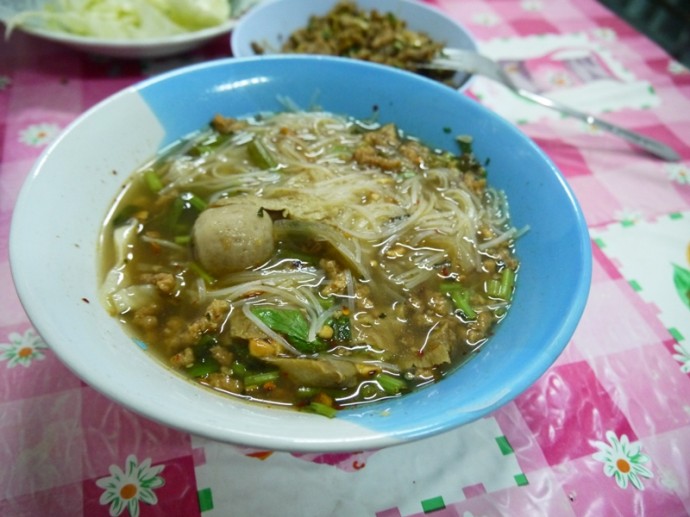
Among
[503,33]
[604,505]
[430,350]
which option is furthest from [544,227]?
[503,33]

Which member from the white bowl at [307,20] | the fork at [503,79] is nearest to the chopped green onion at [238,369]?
the white bowl at [307,20]

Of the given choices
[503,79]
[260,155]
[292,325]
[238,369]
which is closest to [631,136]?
[503,79]

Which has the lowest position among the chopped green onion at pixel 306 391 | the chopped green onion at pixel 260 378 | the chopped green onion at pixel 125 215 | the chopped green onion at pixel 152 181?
the chopped green onion at pixel 125 215

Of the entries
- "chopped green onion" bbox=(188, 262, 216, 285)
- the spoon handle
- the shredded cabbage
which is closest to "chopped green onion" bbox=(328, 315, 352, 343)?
"chopped green onion" bbox=(188, 262, 216, 285)

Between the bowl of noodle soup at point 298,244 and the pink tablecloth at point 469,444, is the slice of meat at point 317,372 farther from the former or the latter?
the pink tablecloth at point 469,444

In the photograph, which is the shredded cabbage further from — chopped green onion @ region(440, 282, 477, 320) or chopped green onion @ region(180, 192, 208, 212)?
chopped green onion @ region(440, 282, 477, 320)

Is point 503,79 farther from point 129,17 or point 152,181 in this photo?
point 129,17
